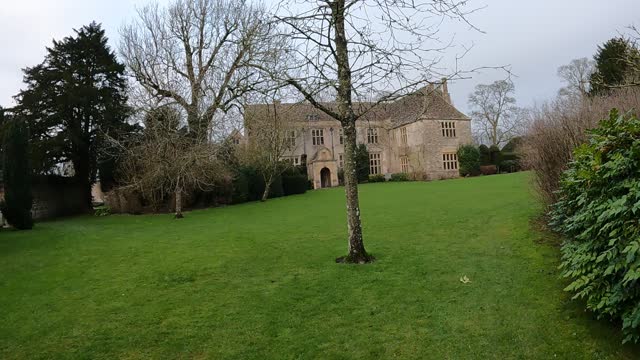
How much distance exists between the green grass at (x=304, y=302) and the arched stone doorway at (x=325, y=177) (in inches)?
1309

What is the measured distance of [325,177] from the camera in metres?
43.8

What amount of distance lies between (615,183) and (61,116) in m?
27.3

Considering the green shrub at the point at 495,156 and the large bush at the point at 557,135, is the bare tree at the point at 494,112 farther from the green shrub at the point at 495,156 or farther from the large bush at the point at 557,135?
the large bush at the point at 557,135

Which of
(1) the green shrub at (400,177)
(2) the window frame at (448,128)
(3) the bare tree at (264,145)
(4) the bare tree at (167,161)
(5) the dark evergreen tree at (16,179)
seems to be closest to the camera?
(5) the dark evergreen tree at (16,179)

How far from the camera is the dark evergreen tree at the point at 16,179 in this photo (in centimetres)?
1638

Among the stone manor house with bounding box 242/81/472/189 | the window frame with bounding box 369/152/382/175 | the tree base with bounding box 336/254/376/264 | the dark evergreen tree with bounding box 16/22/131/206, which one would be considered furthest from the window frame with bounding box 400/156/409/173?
the tree base with bounding box 336/254/376/264

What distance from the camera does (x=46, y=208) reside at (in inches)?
925

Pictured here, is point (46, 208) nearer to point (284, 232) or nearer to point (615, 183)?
point (284, 232)

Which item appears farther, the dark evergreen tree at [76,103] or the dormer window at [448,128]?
the dormer window at [448,128]

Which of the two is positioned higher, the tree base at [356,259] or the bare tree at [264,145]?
the bare tree at [264,145]

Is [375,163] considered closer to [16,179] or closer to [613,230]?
[16,179]

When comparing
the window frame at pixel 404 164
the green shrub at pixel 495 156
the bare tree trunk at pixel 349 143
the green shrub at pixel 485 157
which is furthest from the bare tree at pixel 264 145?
the green shrub at pixel 495 156

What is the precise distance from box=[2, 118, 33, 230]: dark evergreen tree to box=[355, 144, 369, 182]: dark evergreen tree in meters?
31.0

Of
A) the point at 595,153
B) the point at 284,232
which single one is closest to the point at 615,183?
the point at 595,153
